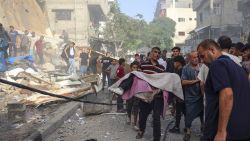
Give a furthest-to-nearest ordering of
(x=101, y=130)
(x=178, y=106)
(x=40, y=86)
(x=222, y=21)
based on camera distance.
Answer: (x=222, y=21) → (x=40, y=86) → (x=101, y=130) → (x=178, y=106)

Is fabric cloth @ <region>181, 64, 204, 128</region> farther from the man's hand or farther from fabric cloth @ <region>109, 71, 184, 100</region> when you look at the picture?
the man's hand

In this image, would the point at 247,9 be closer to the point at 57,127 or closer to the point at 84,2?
the point at 84,2

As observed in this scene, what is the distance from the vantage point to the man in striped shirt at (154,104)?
6.36m

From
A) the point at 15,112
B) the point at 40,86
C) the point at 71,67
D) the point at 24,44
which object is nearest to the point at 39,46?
the point at 24,44

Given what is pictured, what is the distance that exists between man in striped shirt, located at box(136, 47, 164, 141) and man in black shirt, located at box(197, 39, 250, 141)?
9.92 ft

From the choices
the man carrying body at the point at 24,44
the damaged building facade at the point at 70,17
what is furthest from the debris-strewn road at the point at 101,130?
the damaged building facade at the point at 70,17

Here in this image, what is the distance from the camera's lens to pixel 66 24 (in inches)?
1417

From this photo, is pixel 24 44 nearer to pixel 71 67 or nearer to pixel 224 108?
pixel 71 67

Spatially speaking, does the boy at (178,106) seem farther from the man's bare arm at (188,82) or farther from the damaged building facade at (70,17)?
the damaged building facade at (70,17)

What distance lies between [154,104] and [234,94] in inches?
131

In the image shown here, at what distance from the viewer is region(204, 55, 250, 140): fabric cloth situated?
3.10 meters

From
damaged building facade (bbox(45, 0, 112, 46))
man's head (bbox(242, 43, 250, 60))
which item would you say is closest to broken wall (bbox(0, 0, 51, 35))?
damaged building facade (bbox(45, 0, 112, 46))

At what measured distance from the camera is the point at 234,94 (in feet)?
10.3

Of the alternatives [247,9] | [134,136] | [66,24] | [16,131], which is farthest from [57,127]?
[66,24]
